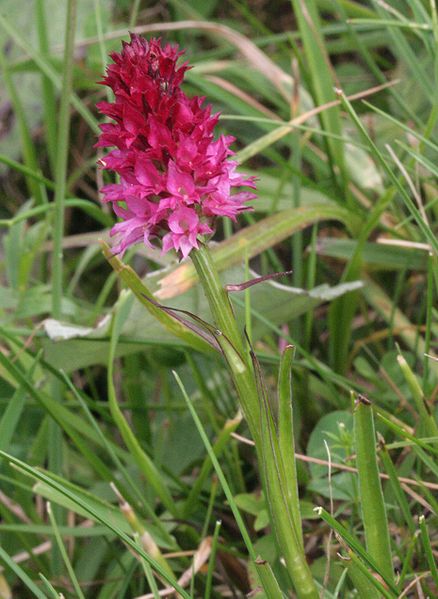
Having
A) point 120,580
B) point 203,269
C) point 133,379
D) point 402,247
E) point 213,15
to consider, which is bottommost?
point 120,580

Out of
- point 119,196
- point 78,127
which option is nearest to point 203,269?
point 119,196

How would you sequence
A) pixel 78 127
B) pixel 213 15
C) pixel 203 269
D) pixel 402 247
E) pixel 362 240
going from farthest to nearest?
pixel 213 15 < pixel 78 127 < pixel 402 247 < pixel 362 240 < pixel 203 269

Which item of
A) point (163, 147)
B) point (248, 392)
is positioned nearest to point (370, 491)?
point (248, 392)

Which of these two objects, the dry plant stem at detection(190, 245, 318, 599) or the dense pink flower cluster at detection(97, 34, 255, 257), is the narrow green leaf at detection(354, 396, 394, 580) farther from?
the dense pink flower cluster at detection(97, 34, 255, 257)

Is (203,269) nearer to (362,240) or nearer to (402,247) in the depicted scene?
(362,240)

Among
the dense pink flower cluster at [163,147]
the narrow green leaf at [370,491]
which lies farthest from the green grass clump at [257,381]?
the dense pink flower cluster at [163,147]

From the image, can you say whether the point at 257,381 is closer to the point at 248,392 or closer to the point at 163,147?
the point at 248,392

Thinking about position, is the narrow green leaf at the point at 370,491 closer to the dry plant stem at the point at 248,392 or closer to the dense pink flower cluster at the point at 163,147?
the dry plant stem at the point at 248,392
